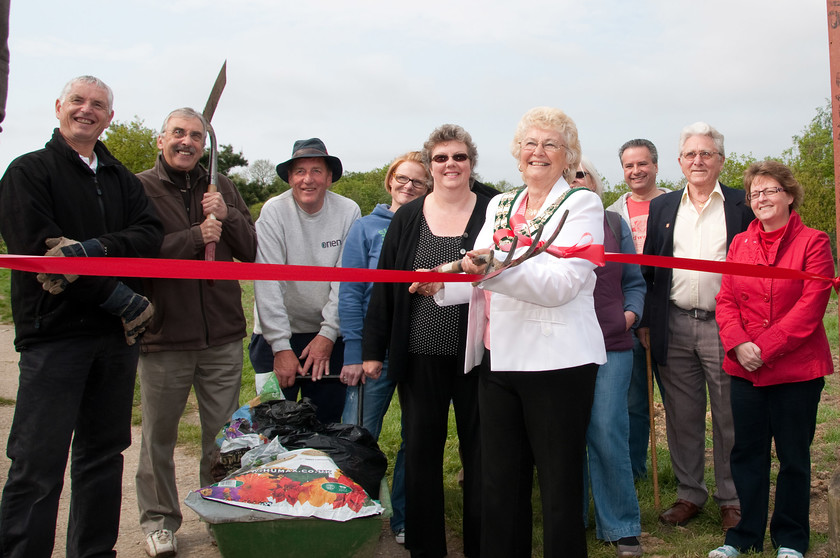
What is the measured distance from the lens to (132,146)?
31078 millimetres

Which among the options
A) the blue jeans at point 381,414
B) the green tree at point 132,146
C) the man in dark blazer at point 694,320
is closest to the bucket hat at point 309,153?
the blue jeans at point 381,414

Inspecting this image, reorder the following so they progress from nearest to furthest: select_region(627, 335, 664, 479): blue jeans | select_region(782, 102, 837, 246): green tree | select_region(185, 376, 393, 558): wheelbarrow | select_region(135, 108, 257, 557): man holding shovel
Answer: select_region(185, 376, 393, 558): wheelbarrow → select_region(135, 108, 257, 557): man holding shovel → select_region(627, 335, 664, 479): blue jeans → select_region(782, 102, 837, 246): green tree

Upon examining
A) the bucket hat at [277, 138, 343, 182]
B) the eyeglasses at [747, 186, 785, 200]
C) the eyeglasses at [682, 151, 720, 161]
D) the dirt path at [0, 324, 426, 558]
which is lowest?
the dirt path at [0, 324, 426, 558]

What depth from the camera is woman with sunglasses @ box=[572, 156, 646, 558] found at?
155 inches

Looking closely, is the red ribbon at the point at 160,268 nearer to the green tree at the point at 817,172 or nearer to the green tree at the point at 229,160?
the green tree at the point at 817,172

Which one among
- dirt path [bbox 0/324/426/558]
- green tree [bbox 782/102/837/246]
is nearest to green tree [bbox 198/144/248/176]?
green tree [bbox 782/102/837/246]

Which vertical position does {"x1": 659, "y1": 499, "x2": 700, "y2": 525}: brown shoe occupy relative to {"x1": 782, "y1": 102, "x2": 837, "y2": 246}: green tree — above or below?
below

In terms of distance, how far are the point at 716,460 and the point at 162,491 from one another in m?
3.26

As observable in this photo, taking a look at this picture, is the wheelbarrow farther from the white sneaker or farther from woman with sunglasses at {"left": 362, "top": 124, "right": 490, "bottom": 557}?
the white sneaker

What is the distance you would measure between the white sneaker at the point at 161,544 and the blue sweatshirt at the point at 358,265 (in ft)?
4.56

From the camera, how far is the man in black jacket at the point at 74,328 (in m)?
3.17

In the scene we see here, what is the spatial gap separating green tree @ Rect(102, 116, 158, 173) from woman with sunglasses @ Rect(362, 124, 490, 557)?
96.9 feet

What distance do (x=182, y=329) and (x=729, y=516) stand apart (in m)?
3.32

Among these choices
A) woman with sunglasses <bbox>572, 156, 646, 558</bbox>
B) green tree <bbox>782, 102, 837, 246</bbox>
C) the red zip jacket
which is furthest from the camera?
green tree <bbox>782, 102, 837, 246</bbox>
